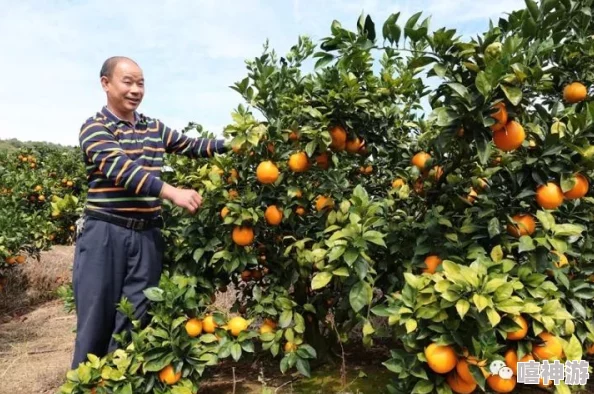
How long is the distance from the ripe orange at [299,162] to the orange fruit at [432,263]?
29.5 inches

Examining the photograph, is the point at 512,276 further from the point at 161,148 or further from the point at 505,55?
the point at 161,148

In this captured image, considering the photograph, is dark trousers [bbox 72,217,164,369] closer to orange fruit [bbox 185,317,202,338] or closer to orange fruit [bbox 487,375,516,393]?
orange fruit [bbox 185,317,202,338]

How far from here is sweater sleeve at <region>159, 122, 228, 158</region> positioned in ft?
9.70

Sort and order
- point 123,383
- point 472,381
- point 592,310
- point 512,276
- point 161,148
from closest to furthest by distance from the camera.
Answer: point 472,381 < point 512,276 < point 123,383 < point 592,310 < point 161,148

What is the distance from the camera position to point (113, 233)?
8.45 ft

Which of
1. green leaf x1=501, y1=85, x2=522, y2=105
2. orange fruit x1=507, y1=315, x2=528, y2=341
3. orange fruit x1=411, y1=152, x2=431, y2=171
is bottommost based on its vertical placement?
orange fruit x1=507, y1=315, x2=528, y2=341

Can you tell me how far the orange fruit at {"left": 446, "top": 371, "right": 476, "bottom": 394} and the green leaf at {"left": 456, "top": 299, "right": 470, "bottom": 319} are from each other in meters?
0.35

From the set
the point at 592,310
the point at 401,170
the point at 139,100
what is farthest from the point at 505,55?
the point at 139,100

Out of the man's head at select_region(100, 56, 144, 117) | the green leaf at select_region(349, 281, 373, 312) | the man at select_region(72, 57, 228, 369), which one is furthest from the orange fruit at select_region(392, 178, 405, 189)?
the man's head at select_region(100, 56, 144, 117)

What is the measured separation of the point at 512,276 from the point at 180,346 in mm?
1613

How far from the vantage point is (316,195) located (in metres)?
2.70

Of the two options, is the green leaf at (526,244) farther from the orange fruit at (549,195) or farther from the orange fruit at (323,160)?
the orange fruit at (323,160)

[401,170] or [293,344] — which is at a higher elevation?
[401,170]

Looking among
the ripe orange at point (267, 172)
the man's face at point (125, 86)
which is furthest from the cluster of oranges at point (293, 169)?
the man's face at point (125, 86)
